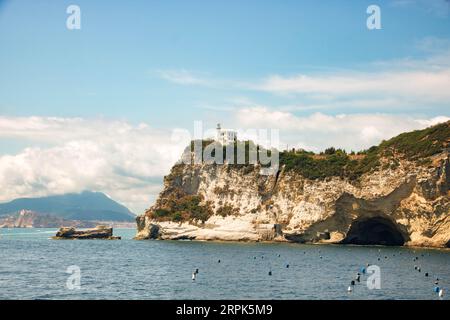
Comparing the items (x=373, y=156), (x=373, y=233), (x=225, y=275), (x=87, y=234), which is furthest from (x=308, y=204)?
(x=87, y=234)

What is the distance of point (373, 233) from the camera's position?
10650 centimetres

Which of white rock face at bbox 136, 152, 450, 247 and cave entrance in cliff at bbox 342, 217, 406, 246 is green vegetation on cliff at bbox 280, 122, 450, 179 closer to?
white rock face at bbox 136, 152, 450, 247

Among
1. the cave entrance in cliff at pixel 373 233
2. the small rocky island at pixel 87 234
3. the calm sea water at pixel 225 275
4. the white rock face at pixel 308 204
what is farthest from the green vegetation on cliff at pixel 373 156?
the small rocky island at pixel 87 234

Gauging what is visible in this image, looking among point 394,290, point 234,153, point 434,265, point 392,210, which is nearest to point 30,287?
point 394,290

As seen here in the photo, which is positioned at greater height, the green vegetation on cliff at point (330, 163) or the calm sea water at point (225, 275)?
the green vegetation on cliff at point (330, 163)

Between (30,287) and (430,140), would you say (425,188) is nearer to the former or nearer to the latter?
(430,140)

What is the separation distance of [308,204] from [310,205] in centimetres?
61

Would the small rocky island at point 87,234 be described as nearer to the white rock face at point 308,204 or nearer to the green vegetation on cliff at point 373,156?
the white rock face at point 308,204

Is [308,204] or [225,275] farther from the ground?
[308,204]

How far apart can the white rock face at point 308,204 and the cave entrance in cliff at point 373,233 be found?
18.6 inches

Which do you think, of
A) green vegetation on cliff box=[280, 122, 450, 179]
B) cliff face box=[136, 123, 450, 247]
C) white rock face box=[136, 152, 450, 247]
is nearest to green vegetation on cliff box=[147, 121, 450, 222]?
green vegetation on cliff box=[280, 122, 450, 179]

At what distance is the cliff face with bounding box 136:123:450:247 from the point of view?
90625 millimetres

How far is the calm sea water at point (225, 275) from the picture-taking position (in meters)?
43.3

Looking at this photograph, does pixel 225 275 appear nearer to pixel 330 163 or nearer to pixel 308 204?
pixel 308 204
